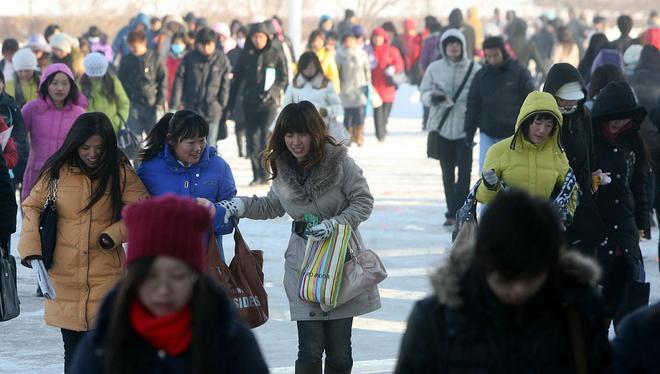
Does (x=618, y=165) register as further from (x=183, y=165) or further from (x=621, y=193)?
(x=183, y=165)

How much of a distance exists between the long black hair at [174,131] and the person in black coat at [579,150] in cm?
198

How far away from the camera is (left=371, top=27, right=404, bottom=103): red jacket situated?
21812mm

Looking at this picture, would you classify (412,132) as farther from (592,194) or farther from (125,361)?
(125,361)

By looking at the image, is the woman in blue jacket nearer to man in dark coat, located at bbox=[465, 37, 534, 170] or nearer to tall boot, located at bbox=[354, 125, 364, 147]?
man in dark coat, located at bbox=[465, 37, 534, 170]

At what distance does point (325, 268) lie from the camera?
6.06m

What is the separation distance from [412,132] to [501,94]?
12243 millimetres

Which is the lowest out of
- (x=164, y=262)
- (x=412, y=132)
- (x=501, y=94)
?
(x=412, y=132)

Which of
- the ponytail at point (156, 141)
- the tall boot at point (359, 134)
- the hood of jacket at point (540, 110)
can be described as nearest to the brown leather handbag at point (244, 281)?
the ponytail at point (156, 141)

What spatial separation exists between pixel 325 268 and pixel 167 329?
9.48 ft

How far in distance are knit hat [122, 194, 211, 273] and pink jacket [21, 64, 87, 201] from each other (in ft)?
20.6

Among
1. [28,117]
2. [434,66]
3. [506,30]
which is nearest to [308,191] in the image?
[28,117]

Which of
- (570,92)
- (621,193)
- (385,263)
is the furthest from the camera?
(385,263)

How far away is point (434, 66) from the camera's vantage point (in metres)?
12.8

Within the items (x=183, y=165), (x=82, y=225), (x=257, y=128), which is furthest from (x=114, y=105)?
(x=82, y=225)
